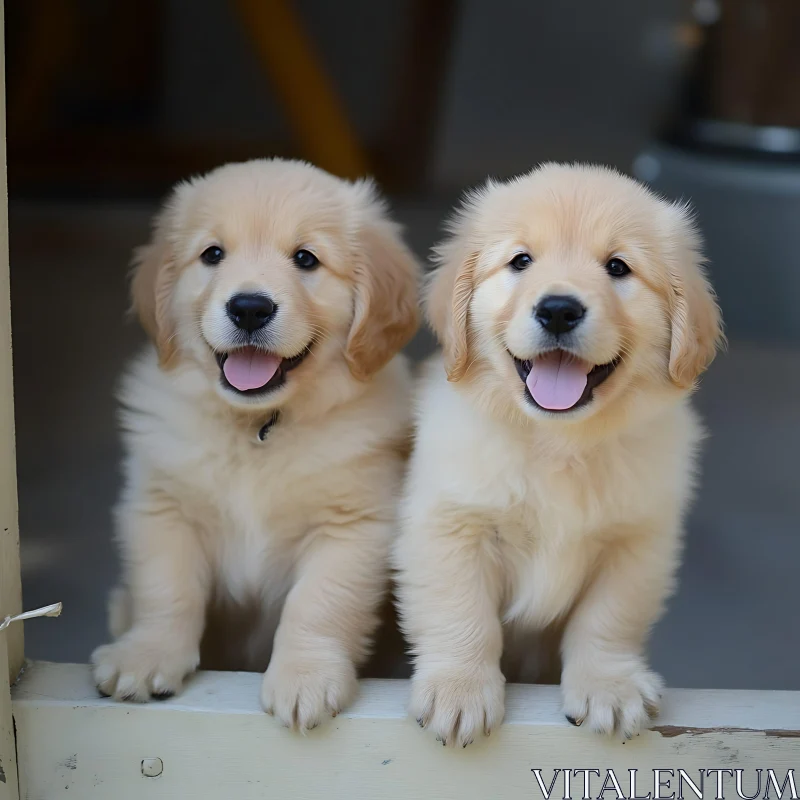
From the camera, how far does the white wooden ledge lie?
2.14 m

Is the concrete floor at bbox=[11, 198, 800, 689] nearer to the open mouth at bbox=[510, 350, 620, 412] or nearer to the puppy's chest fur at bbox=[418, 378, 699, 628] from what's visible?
the puppy's chest fur at bbox=[418, 378, 699, 628]

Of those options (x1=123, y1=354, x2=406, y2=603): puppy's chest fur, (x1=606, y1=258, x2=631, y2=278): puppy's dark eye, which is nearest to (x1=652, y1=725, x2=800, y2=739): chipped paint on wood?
(x1=123, y1=354, x2=406, y2=603): puppy's chest fur

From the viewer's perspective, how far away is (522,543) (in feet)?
7.59

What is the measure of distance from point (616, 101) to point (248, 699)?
1144 cm

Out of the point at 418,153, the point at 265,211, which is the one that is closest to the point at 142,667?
the point at 265,211

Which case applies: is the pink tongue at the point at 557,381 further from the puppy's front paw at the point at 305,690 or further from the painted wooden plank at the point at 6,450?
the painted wooden plank at the point at 6,450

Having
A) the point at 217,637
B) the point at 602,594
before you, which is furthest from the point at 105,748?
the point at 602,594

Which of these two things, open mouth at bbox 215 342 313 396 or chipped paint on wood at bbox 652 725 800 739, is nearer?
chipped paint on wood at bbox 652 725 800 739

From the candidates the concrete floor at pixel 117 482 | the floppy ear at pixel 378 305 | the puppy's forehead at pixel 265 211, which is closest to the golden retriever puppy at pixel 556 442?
the floppy ear at pixel 378 305

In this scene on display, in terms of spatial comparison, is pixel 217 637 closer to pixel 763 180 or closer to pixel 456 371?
pixel 456 371

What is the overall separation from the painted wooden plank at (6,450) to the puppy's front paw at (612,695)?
1.20 meters

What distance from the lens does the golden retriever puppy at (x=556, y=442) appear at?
2129mm

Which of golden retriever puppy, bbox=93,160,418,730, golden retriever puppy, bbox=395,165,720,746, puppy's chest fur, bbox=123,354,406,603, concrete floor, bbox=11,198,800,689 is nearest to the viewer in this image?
golden retriever puppy, bbox=395,165,720,746

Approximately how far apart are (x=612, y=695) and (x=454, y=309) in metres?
0.87
